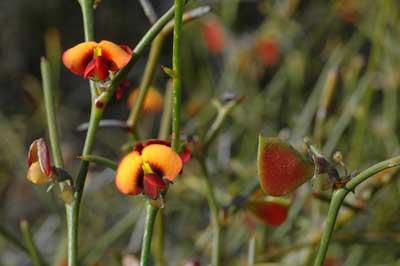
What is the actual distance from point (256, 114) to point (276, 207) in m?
0.94

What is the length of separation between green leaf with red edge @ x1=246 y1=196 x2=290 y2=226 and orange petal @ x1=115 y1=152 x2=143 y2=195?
220mm

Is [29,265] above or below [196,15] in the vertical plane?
below

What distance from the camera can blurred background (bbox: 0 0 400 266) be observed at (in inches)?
41.6

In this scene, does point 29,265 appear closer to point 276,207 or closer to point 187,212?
point 187,212

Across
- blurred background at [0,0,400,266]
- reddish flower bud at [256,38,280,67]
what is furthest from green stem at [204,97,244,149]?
reddish flower bud at [256,38,280,67]

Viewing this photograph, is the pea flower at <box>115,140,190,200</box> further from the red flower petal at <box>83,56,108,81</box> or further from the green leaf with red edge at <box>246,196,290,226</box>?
the green leaf with red edge at <box>246,196,290,226</box>

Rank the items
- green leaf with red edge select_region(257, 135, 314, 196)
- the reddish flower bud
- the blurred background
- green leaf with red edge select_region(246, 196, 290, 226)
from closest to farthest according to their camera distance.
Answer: green leaf with red edge select_region(257, 135, 314, 196) → green leaf with red edge select_region(246, 196, 290, 226) → the blurred background → the reddish flower bud

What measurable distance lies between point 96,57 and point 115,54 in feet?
0.05

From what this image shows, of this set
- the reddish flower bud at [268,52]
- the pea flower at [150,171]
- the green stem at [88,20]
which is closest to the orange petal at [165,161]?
the pea flower at [150,171]

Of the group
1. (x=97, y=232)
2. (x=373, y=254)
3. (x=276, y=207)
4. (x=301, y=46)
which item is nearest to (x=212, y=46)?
(x=301, y=46)

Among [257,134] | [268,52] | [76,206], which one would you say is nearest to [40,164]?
[76,206]

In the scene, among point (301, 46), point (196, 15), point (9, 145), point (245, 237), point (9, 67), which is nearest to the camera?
point (196, 15)

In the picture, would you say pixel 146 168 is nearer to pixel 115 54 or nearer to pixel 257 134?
pixel 115 54

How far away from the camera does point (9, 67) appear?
3297 millimetres
